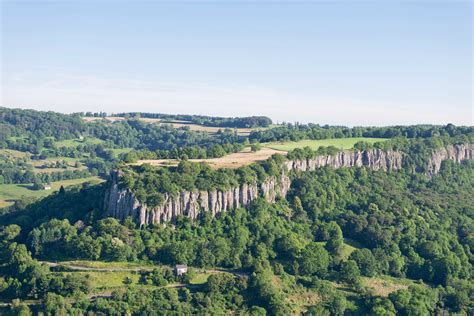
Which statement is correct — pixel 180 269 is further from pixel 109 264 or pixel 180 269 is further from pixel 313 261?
pixel 313 261

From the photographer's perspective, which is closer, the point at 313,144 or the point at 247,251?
the point at 247,251

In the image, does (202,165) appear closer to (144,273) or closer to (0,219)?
(144,273)

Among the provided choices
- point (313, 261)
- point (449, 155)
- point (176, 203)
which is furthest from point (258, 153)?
point (449, 155)

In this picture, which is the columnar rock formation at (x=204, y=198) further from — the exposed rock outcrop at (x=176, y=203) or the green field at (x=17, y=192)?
the green field at (x=17, y=192)

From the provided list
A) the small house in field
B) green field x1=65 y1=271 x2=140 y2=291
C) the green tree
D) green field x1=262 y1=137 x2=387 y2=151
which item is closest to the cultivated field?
green field x1=262 y1=137 x2=387 y2=151

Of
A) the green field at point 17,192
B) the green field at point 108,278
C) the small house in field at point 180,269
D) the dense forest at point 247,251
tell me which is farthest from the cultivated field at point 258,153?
the green field at point 17,192
